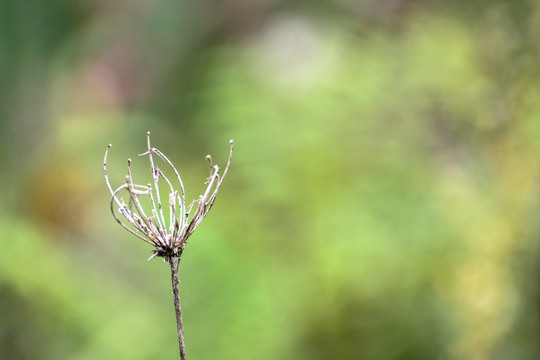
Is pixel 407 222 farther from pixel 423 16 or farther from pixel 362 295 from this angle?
pixel 423 16

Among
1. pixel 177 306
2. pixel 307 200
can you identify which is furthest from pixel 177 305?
pixel 307 200

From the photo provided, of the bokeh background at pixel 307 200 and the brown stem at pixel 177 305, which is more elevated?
the bokeh background at pixel 307 200

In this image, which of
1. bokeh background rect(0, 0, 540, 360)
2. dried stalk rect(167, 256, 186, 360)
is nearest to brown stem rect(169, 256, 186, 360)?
dried stalk rect(167, 256, 186, 360)

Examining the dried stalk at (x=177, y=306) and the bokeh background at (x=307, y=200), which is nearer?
the dried stalk at (x=177, y=306)

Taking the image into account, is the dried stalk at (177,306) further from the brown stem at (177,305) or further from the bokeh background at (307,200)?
the bokeh background at (307,200)

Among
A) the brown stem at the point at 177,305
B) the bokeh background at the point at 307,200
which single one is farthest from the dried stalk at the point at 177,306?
the bokeh background at the point at 307,200

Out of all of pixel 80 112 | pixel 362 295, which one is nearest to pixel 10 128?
pixel 80 112

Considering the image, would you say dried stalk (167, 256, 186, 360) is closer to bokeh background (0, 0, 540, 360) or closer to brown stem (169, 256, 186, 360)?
brown stem (169, 256, 186, 360)

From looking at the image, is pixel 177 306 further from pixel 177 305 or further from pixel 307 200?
pixel 307 200
